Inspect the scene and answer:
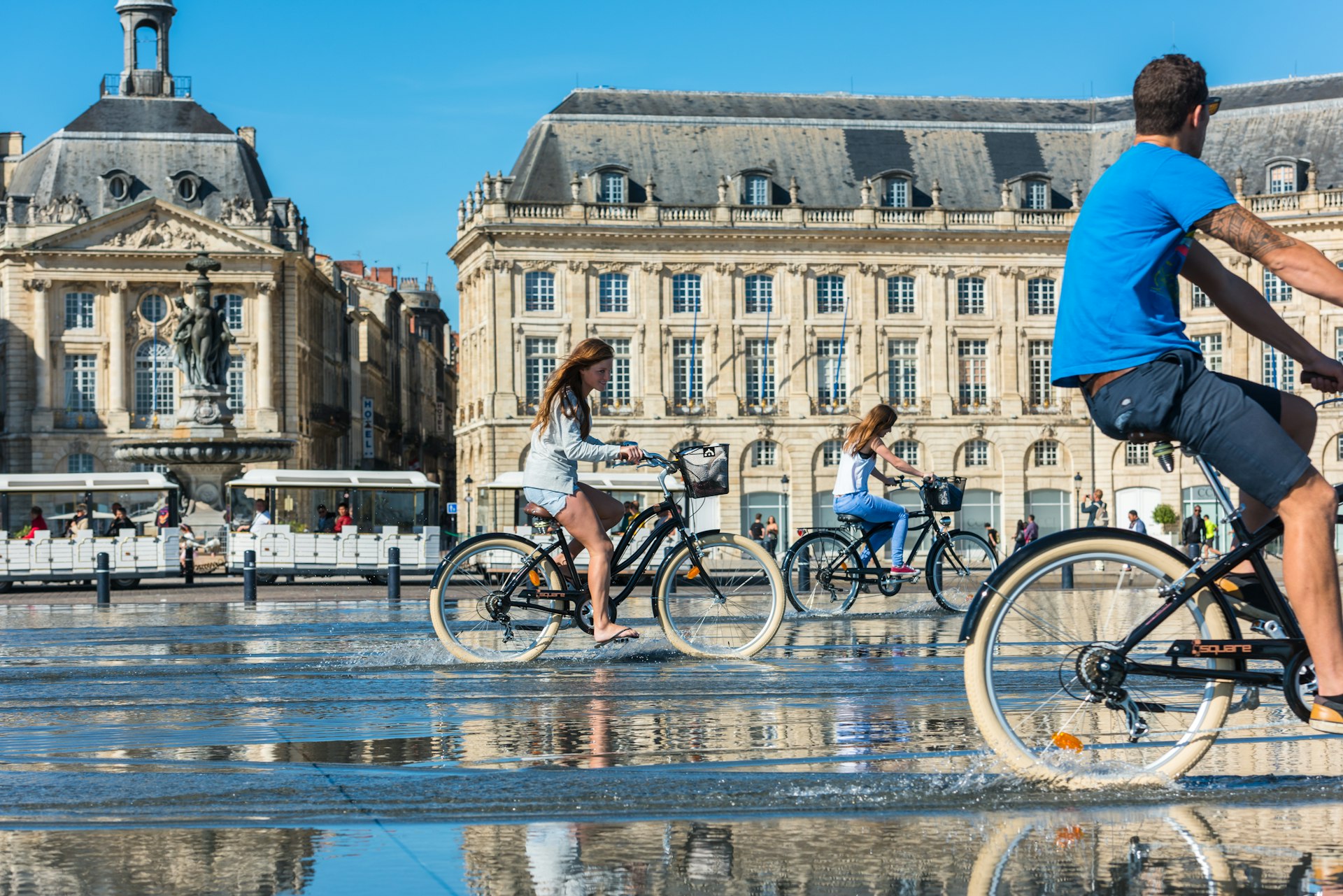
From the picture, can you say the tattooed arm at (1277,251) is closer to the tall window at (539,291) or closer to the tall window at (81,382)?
the tall window at (539,291)

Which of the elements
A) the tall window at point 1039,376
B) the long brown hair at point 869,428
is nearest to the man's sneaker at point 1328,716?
the long brown hair at point 869,428

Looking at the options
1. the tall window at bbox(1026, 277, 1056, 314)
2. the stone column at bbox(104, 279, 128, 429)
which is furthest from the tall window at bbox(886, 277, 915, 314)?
the stone column at bbox(104, 279, 128, 429)

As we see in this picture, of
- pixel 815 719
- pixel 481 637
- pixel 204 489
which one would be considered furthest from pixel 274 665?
pixel 204 489

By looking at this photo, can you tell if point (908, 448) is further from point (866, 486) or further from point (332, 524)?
point (866, 486)

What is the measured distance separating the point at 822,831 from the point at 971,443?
210 feet

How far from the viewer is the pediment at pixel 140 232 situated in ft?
220

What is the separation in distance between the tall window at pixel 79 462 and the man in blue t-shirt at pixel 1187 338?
66155mm

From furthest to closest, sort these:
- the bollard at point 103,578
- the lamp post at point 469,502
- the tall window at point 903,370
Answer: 1. the tall window at point 903,370
2. the lamp post at point 469,502
3. the bollard at point 103,578

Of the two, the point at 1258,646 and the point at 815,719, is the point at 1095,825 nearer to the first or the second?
the point at 1258,646

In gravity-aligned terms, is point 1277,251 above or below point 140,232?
Result: below

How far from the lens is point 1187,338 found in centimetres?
453

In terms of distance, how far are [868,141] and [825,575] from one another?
56266mm

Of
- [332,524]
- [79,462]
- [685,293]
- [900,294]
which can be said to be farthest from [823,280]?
[332,524]

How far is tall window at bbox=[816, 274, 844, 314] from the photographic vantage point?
66625 millimetres
